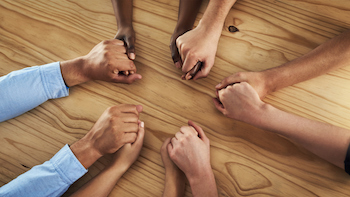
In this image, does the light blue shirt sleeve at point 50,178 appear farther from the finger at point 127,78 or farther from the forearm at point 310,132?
the forearm at point 310,132

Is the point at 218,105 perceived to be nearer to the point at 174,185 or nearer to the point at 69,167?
the point at 174,185

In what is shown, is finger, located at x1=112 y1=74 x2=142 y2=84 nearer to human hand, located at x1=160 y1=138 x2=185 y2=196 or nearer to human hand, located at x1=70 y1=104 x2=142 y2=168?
human hand, located at x1=70 y1=104 x2=142 y2=168

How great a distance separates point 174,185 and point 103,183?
180mm

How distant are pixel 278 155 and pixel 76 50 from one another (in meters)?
0.66

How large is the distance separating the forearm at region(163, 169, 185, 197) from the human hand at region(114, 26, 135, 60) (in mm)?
347

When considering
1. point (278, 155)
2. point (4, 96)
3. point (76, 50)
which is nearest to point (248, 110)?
point (278, 155)

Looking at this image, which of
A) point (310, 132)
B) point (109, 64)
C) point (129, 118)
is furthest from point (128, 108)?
point (310, 132)

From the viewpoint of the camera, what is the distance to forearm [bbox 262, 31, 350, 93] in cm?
59

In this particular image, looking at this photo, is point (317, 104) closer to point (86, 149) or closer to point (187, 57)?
point (187, 57)

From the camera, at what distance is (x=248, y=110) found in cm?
59

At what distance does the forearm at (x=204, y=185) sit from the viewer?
57cm

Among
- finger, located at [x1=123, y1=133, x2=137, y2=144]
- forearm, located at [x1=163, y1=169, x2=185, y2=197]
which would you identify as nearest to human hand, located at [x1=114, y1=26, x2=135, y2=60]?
finger, located at [x1=123, y1=133, x2=137, y2=144]

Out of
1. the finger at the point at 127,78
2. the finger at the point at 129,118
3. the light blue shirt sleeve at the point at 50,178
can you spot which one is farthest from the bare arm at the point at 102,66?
the light blue shirt sleeve at the point at 50,178

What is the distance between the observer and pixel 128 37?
0.70m
